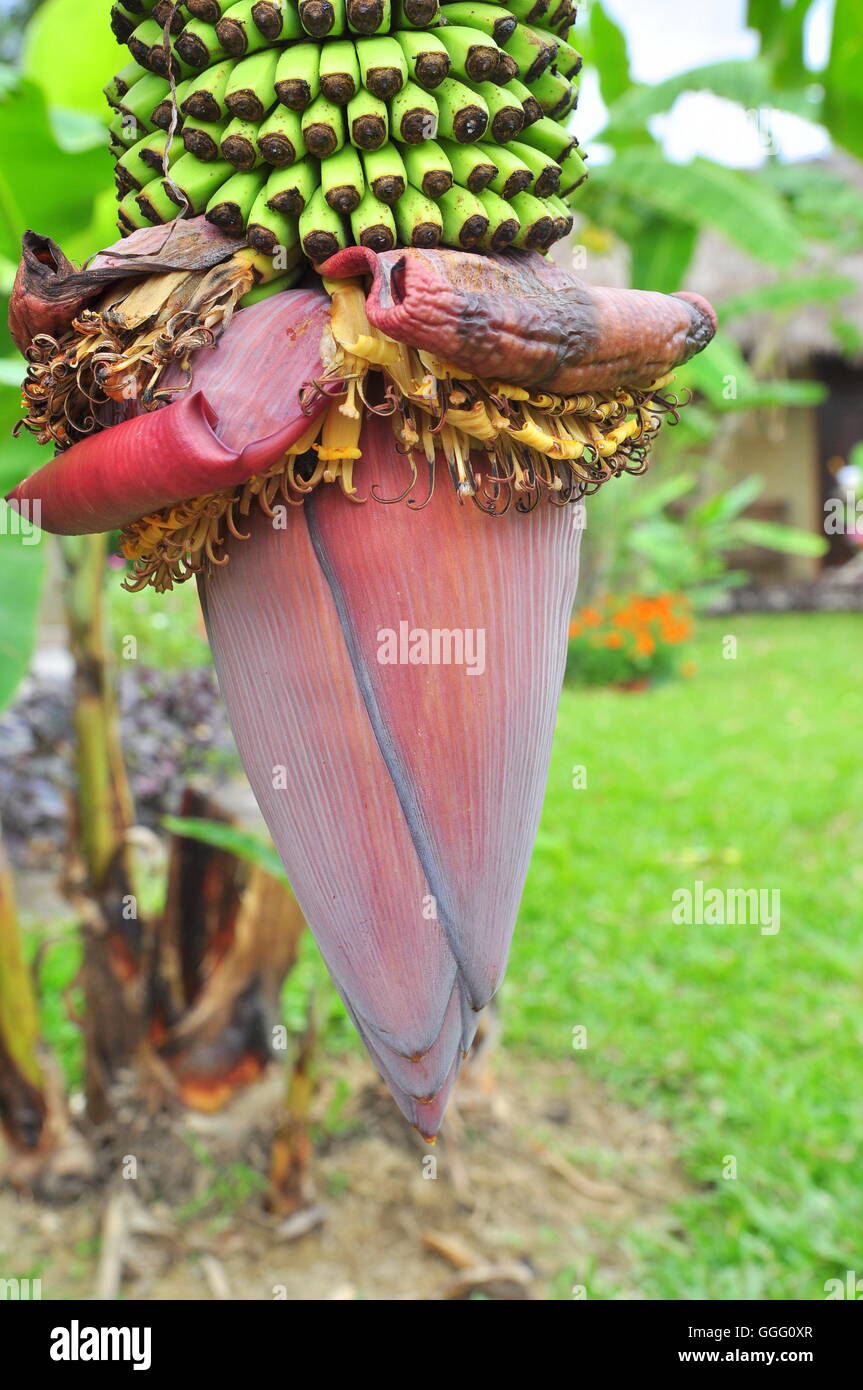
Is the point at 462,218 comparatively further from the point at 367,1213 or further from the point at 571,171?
the point at 367,1213

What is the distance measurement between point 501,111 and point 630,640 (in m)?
5.54

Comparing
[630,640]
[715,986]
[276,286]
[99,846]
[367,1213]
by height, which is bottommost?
[367,1213]

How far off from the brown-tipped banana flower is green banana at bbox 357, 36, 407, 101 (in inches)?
2.2

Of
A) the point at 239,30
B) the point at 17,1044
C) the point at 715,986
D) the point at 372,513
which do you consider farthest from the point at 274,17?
the point at 715,986

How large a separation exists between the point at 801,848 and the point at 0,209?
9.60ft

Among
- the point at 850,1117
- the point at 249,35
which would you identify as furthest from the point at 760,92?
the point at 249,35

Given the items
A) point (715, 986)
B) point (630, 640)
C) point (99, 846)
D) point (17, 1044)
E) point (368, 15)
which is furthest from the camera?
point (630, 640)

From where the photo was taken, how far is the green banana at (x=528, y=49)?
0.33 metres

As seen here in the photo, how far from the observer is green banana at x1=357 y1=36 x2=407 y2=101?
0.31 metres

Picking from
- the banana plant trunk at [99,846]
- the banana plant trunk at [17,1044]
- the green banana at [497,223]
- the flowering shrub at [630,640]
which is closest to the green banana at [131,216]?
the green banana at [497,223]

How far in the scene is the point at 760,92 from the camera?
2.95 m

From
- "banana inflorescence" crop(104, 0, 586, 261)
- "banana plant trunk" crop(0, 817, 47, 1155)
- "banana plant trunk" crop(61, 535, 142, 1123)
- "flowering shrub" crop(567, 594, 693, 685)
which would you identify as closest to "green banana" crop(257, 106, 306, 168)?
"banana inflorescence" crop(104, 0, 586, 261)

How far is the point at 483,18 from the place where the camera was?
0.32m

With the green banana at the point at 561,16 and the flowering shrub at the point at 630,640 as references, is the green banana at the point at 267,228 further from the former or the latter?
the flowering shrub at the point at 630,640
